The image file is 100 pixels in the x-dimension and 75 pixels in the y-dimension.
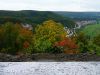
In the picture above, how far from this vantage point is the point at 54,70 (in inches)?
496

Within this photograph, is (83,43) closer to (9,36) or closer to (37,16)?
(9,36)

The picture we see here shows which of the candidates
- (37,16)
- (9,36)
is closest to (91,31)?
(37,16)

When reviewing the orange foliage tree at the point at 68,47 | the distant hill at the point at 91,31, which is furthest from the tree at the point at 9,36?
the distant hill at the point at 91,31

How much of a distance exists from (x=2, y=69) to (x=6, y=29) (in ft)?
124

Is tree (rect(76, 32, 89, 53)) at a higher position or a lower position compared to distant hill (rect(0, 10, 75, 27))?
higher

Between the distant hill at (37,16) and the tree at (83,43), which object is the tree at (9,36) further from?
the distant hill at (37,16)

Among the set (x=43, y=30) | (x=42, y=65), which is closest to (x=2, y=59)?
(x=42, y=65)

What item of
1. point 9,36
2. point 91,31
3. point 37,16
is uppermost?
point 9,36

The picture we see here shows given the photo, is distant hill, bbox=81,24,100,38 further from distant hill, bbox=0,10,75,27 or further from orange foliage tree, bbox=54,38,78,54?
orange foliage tree, bbox=54,38,78,54

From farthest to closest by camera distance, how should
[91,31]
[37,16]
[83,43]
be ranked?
[37,16] < [91,31] < [83,43]

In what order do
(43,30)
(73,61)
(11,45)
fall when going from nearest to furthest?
(73,61)
(11,45)
(43,30)

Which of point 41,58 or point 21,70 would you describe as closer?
A: point 21,70

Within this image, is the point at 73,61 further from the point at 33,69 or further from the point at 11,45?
the point at 11,45

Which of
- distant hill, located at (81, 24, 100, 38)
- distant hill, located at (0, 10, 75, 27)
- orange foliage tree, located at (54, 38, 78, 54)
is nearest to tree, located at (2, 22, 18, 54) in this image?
orange foliage tree, located at (54, 38, 78, 54)
